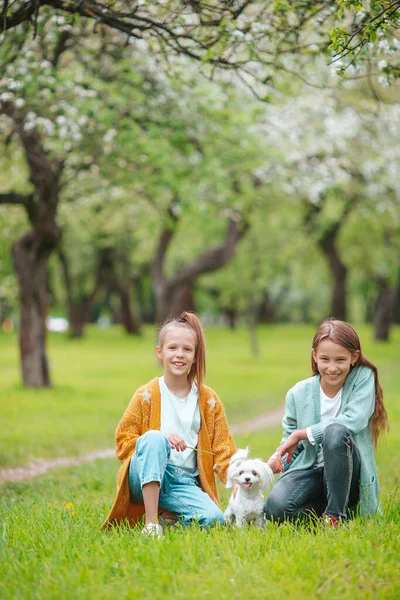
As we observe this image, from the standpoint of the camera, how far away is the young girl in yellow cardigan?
4297 mm

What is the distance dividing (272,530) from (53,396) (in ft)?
38.1

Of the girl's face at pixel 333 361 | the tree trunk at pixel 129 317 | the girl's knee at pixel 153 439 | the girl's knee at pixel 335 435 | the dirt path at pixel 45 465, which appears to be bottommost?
the dirt path at pixel 45 465

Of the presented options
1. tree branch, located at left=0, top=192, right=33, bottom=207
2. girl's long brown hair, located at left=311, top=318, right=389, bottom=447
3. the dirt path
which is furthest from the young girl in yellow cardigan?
tree branch, located at left=0, top=192, right=33, bottom=207

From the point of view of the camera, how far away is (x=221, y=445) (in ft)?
15.3

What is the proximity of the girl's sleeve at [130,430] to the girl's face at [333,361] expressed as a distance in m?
1.24

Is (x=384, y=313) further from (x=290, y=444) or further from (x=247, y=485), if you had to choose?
(x=247, y=485)

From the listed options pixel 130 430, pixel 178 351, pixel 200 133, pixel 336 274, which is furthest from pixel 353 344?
pixel 336 274

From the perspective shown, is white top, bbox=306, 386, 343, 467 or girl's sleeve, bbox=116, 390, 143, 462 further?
white top, bbox=306, 386, 343, 467

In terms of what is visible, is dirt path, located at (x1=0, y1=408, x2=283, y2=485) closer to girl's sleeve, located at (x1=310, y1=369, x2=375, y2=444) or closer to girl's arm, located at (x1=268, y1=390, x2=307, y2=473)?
girl's arm, located at (x1=268, y1=390, x2=307, y2=473)

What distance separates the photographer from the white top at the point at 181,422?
4.66m

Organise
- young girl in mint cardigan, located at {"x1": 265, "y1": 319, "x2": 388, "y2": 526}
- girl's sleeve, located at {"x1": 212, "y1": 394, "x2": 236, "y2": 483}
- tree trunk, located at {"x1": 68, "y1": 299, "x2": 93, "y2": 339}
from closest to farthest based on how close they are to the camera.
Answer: young girl in mint cardigan, located at {"x1": 265, "y1": 319, "x2": 388, "y2": 526}
girl's sleeve, located at {"x1": 212, "y1": 394, "x2": 236, "y2": 483}
tree trunk, located at {"x1": 68, "y1": 299, "x2": 93, "y2": 339}

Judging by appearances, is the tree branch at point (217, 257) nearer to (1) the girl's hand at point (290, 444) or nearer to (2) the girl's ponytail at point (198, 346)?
(2) the girl's ponytail at point (198, 346)

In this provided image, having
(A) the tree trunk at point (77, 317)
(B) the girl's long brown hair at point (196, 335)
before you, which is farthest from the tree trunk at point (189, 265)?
(B) the girl's long brown hair at point (196, 335)

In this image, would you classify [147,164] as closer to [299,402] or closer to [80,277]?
[299,402]
